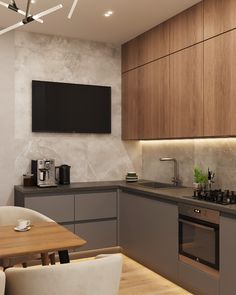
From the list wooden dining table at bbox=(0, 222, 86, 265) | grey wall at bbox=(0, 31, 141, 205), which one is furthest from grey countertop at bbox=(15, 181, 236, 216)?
wooden dining table at bbox=(0, 222, 86, 265)

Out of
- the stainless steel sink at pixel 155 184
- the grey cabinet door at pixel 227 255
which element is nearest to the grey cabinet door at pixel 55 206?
the stainless steel sink at pixel 155 184

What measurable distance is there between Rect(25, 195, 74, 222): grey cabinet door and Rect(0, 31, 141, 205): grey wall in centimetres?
57

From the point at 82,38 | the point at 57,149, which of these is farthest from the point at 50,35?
the point at 57,149

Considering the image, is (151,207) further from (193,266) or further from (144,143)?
(144,143)

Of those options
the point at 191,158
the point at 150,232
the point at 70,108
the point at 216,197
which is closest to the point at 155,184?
the point at 191,158

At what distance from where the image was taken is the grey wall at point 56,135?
4.29 meters

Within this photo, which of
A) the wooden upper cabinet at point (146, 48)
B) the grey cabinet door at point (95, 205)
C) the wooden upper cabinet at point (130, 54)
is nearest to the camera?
the wooden upper cabinet at point (146, 48)

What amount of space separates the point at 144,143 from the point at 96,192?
1.18m

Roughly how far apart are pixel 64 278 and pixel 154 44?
325cm

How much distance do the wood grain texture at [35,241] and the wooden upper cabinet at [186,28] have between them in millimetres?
2267

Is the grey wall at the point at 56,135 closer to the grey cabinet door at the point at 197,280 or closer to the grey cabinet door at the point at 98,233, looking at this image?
the grey cabinet door at the point at 98,233

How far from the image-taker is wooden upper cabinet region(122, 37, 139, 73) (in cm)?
457

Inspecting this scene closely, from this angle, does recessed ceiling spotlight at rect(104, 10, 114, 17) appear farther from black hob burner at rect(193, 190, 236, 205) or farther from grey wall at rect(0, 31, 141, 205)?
black hob burner at rect(193, 190, 236, 205)

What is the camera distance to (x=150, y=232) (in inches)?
146
